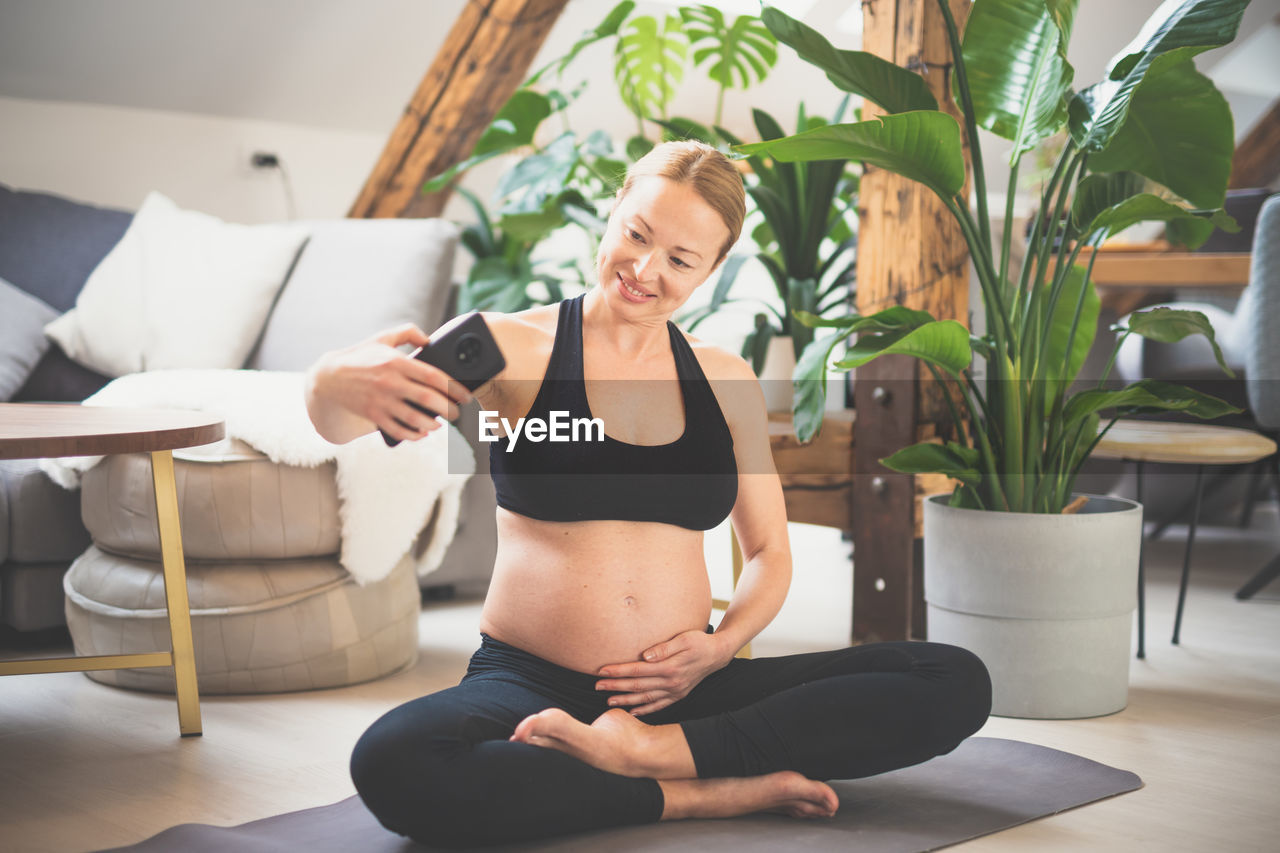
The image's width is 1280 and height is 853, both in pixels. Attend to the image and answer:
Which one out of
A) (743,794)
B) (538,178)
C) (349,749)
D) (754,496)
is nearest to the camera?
(743,794)

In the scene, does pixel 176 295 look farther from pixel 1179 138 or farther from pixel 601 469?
pixel 1179 138

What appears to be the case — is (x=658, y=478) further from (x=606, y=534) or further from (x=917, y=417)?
(x=917, y=417)

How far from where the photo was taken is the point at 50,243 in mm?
2797

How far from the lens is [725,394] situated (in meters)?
1.40

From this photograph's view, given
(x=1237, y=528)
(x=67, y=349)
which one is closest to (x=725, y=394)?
(x=67, y=349)

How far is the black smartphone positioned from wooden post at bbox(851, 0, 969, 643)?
3.79 ft

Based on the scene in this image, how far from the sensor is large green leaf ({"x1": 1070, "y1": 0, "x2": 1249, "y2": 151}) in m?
1.54

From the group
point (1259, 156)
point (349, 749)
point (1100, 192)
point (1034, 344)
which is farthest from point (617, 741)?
point (1259, 156)

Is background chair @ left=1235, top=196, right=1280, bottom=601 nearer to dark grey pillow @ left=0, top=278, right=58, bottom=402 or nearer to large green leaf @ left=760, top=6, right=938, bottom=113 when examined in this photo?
large green leaf @ left=760, top=6, right=938, bottom=113

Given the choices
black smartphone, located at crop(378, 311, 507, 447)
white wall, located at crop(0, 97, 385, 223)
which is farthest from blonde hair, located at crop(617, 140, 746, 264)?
white wall, located at crop(0, 97, 385, 223)

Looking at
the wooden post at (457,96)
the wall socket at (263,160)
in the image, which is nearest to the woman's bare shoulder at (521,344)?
the wooden post at (457,96)

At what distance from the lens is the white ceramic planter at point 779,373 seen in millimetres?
2471

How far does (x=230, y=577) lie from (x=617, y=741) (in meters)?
0.93

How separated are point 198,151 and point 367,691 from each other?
2.62 m
